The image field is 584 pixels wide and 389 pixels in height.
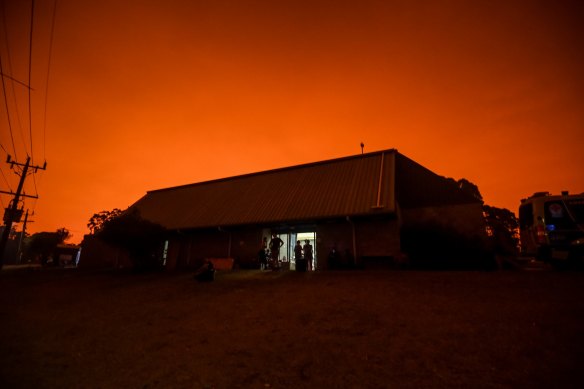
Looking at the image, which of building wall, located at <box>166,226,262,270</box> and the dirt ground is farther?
building wall, located at <box>166,226,262,270</box>

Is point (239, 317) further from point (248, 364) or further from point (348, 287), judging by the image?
point (348, 287)

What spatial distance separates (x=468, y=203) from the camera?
17.4 metres

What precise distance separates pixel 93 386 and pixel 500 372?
21.7ft

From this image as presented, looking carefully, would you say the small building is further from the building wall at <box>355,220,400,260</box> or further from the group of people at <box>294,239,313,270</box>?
the group of people at <box>294,239,313,270</box>

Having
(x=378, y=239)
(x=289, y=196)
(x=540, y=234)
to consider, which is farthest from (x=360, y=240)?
(x=540, y=234)

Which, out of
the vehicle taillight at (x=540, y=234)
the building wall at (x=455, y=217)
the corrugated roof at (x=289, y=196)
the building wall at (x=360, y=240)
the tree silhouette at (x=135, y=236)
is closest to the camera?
the vehicle taillight at (x=540, y=234)

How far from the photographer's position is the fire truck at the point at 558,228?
33.6 ft

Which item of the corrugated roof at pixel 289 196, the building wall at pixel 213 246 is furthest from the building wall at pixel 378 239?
the building wall at pixel 213 246

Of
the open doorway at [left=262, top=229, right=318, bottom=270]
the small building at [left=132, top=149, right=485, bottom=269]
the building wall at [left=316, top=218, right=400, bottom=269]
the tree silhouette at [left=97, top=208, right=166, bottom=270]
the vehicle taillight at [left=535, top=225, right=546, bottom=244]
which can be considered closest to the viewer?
the vehicle taillight at [left=535, top=225, right=546, bottom=244]

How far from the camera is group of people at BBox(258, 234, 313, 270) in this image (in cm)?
1523

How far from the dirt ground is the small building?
5.11 meters

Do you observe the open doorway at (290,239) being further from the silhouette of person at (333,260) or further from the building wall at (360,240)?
the silhouette of person at (333,260)

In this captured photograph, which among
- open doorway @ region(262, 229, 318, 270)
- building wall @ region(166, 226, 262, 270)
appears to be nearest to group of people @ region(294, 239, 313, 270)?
open doorway @ region(262, 229, 318, 270)

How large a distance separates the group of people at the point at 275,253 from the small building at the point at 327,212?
2.48 ft
